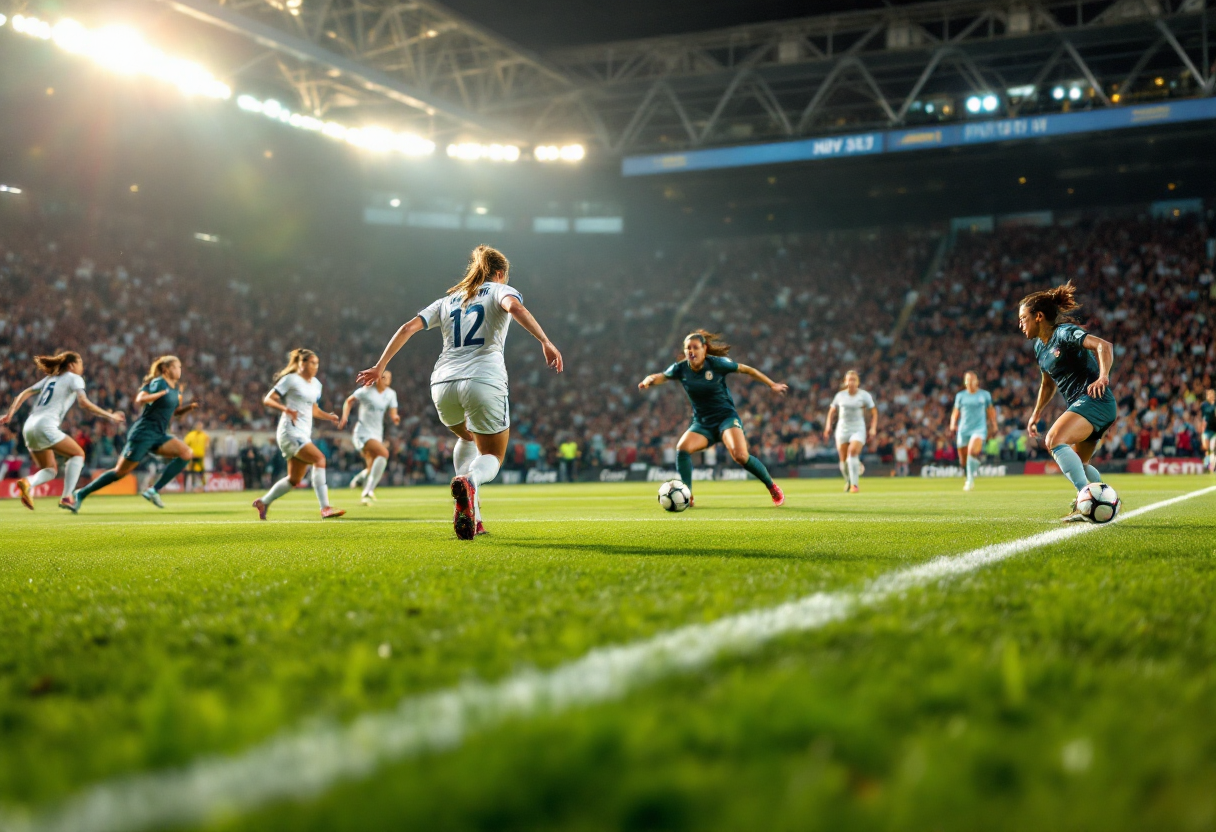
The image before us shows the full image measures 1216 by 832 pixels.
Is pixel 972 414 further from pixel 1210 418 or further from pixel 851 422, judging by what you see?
pixel 1210 418

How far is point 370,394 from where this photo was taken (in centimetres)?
1385

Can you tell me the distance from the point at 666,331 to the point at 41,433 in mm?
28149

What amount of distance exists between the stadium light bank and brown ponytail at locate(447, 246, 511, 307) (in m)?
19.5

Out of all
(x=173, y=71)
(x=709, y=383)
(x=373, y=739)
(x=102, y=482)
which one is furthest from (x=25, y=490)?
(x=173, y=71)

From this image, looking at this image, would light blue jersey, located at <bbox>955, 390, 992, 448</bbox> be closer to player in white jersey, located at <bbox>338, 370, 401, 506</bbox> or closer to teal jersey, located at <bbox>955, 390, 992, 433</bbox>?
teal jersey, located at <bbox>955, 390, 992, 433</bbox>

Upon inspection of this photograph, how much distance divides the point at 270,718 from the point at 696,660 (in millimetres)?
961

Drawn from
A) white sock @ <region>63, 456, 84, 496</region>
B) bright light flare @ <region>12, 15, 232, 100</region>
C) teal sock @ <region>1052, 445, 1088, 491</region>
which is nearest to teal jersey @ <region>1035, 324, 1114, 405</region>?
teal sock @ <region>1052, 445, 1088, 491</region>

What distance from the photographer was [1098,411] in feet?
24.2

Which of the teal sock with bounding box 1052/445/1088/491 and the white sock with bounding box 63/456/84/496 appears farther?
the white sock with bounding box 63/456/84/496

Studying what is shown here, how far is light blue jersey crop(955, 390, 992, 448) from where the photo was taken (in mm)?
15789

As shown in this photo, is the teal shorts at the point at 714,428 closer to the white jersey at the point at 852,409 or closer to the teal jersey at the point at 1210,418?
the white jersey at the point at 852,409

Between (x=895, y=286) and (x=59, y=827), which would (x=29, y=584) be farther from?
(x=895, y=286)

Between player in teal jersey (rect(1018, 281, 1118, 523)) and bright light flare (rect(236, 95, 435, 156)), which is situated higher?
bright light flare (rect(236, 95, 435, 156))

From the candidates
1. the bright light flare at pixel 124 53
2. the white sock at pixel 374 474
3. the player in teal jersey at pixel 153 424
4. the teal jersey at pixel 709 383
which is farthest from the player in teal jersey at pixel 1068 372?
the bright light flare at pixel 124 53
